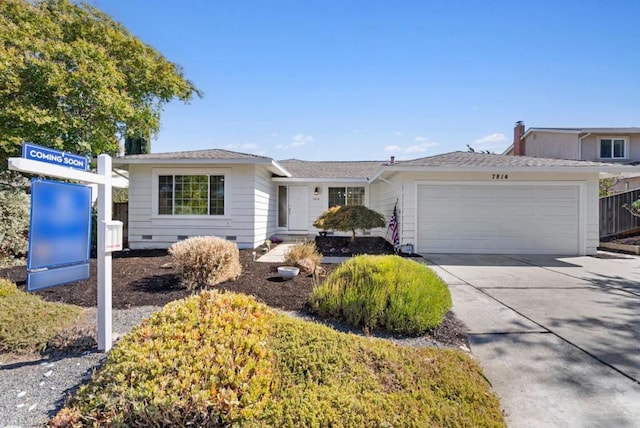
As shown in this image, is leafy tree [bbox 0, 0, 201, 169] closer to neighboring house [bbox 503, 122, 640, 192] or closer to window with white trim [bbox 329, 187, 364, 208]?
window with white trim [bbox 329, 187, 364, 208]

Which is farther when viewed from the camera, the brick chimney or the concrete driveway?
the brick chimney

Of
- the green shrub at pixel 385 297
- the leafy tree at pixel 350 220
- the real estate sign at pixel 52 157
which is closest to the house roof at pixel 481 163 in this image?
the leafy tree at pixel 350 220

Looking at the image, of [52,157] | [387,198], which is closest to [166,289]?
[52,157]

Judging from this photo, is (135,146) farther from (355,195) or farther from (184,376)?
(184,376)

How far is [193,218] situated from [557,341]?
9.58 metres

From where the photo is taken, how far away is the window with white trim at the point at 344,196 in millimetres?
14867

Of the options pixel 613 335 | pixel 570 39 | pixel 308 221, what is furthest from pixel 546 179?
pixel 308 221

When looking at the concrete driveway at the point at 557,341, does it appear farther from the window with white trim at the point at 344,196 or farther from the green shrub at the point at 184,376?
the window with white trim at the point at 344,196

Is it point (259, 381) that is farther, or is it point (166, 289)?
point (166, 289)

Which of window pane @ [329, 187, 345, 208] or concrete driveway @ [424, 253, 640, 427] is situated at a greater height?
window pane @ [329, 187, 345, 208]

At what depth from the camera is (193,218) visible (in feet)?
34.1

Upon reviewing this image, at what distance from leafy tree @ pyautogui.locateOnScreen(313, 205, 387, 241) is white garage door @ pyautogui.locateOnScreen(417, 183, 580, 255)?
58.3 inches

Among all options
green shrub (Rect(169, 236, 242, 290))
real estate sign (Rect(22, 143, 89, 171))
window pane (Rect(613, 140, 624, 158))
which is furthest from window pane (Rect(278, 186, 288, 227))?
window pane (Rect(613, 140, 624, 158))

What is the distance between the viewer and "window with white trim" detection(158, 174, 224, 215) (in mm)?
10430
